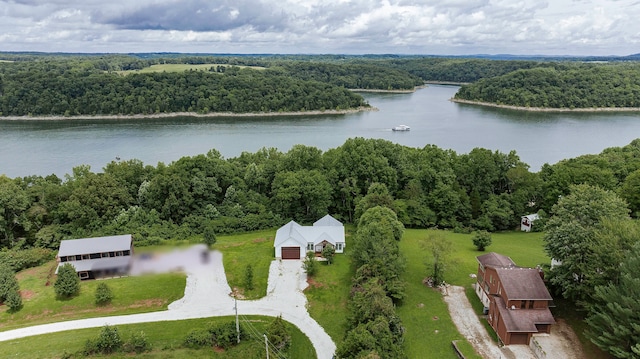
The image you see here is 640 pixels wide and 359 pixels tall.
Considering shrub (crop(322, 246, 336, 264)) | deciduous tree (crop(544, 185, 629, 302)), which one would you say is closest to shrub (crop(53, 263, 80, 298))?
shrub (crop(322, 246, 336, 264))

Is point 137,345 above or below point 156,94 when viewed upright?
below

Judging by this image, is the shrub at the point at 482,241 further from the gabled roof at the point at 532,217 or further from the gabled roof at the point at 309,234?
the gabled roof at the point at 309,234

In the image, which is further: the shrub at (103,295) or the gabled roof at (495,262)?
the shrub at (103,295)

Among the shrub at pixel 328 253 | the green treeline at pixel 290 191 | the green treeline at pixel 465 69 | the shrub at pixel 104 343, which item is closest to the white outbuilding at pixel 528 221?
the green treeline at pixel 290 191

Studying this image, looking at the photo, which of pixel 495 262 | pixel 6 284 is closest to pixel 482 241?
pixel 495 262

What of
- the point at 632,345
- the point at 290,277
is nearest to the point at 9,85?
the point at 290,277

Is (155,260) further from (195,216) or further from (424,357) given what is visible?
(424,357)

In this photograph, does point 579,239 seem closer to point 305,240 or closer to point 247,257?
point 305,240
